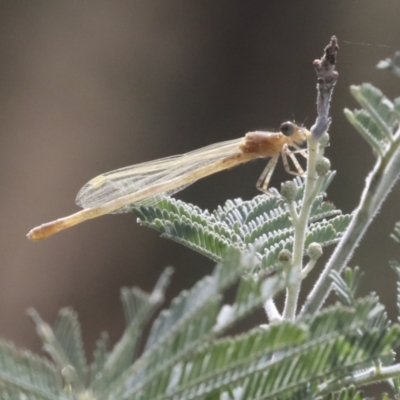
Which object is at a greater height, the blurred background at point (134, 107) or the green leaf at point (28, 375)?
the blurred background at point (134, 107)

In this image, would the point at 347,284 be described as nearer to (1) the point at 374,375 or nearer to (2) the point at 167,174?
(1) the point at 374,375

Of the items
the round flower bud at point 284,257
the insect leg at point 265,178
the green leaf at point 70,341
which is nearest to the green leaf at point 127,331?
the green leaf at point 70,341

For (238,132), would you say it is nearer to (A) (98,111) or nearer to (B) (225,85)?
(B) (225,85)

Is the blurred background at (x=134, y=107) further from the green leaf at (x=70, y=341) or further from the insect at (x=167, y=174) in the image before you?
the green leaf at (x=70, y=341)

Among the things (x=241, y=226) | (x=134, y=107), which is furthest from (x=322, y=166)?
(x=134, y=107)

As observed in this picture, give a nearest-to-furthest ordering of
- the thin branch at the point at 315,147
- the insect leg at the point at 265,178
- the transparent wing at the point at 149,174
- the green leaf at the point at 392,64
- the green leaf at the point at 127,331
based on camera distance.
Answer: the green leaf at the point at 127,331, the green leaf at the point at 392,64, the thin branch at the point at 315,147, the insect leg at the point at 265,178, the transparent wing at the point at 149,174

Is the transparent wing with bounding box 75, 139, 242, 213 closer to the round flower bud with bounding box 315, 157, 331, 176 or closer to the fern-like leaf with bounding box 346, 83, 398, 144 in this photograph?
the round flower bud with bounding box 315, 157, 331, 176
